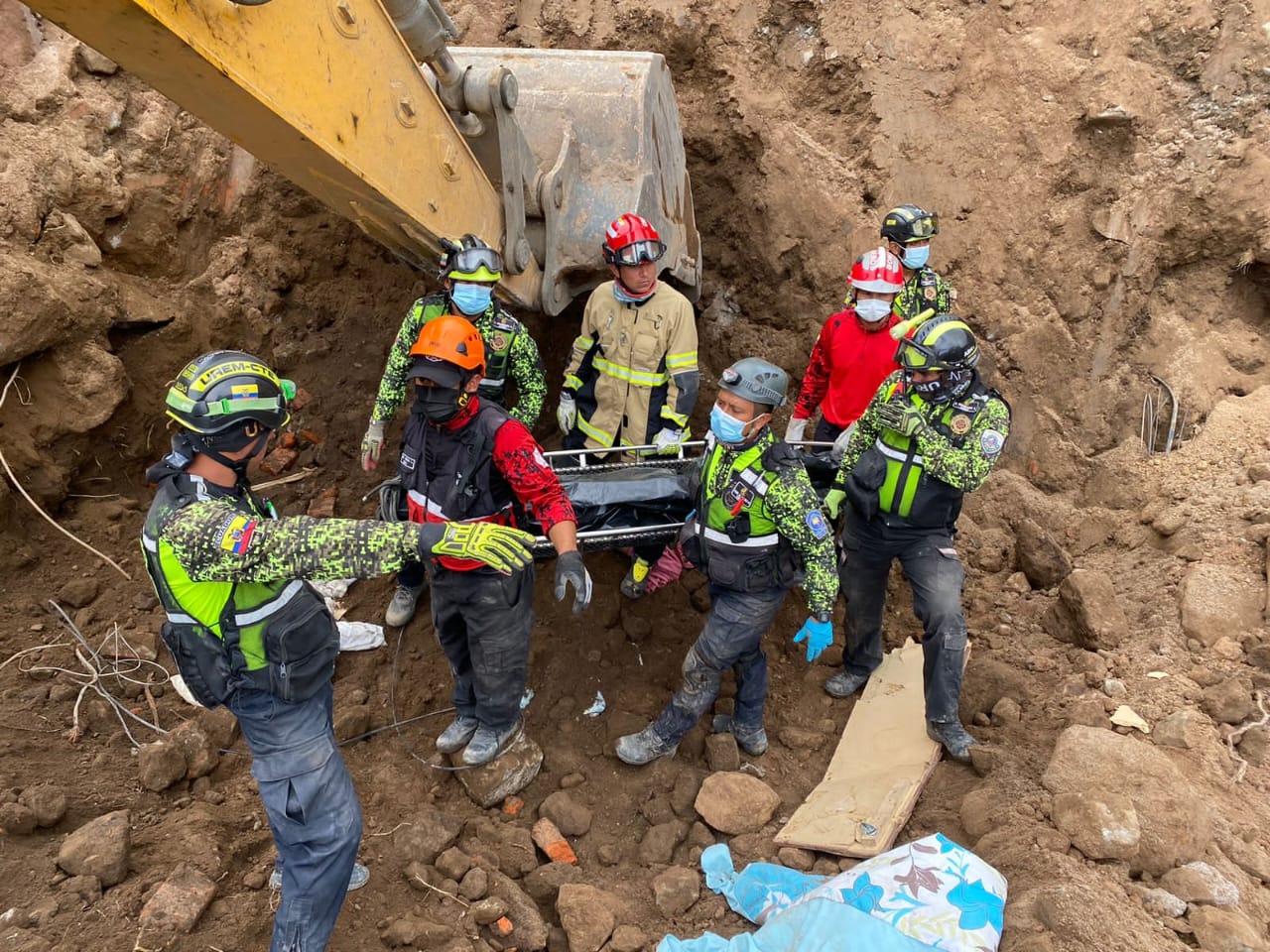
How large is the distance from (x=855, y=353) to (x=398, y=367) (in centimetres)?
285

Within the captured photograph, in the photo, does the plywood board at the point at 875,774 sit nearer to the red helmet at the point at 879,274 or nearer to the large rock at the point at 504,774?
the large rock at the point at 504,774

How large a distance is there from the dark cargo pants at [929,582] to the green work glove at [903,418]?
0.58 metres

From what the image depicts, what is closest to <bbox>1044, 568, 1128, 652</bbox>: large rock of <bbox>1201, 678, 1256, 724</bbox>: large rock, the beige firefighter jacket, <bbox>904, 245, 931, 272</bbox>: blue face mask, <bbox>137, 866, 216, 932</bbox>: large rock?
<bbox>1201, 678, 1256, 724</bbox>: large rock

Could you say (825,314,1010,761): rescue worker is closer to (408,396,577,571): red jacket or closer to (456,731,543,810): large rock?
(408,396,577,571): red jacket

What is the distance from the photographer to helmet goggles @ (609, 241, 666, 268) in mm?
4750

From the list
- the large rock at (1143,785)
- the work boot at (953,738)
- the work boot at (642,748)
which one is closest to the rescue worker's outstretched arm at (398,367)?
the work boot at (642,748)

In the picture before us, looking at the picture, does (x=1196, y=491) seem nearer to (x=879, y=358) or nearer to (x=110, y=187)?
(x=879, y=358)

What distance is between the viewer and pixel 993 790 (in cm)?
386

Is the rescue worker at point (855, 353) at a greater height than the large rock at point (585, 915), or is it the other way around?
the rescue worker at point (855, 353)

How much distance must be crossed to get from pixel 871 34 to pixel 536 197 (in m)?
4.16

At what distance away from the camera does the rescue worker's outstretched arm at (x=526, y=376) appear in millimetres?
4949

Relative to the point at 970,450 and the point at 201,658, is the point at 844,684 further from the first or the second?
the point at 201,658

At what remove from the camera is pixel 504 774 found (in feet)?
14.2

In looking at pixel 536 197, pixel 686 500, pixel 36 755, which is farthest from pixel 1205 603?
pixel 36 755
